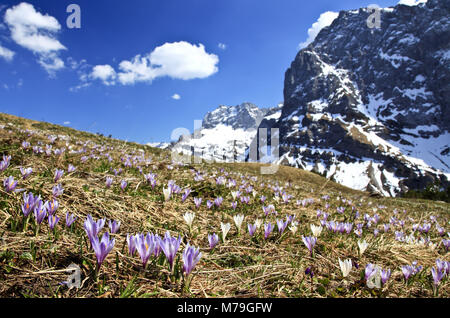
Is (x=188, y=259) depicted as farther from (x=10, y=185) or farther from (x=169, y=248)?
(x=10, y=185)

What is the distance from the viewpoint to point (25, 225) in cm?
181

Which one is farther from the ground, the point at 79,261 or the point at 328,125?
the point at 328,125

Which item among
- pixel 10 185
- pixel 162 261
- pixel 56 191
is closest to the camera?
pixel 162 261

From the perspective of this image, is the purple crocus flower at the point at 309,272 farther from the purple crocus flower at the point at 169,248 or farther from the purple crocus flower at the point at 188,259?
the purple crocus flower at the point at 169,248

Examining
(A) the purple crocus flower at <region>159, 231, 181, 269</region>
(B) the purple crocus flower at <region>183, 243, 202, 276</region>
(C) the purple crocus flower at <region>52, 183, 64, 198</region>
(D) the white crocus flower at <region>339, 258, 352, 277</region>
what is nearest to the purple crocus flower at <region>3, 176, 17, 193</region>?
(C) the purple crocus flower at <region>52, 183, 64, 198</region>

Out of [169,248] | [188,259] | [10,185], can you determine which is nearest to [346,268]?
[188,259]

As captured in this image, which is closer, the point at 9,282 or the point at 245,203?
the point at 9,282

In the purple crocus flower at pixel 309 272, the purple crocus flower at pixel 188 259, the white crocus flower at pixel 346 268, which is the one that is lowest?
the purple crocus flower at pixel 309 272

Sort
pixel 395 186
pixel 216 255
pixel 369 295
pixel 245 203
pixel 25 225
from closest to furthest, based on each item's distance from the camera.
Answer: pixel 369 295 < pixel 25 225 < pixel 216 255 < pixel 245 203 < pixel 395 186

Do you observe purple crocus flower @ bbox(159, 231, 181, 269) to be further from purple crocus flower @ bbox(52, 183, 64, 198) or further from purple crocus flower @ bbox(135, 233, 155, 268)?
purple crocus flower @ bbox(52, 183, 64, 198)

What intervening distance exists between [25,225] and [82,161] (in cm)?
354

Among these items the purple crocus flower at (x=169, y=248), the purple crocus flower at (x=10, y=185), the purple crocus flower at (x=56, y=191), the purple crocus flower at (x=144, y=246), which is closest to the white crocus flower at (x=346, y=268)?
the purple crocus flower at (x=169, y=248)

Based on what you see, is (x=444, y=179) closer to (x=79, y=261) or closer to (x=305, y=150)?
(x=305, y=150)
